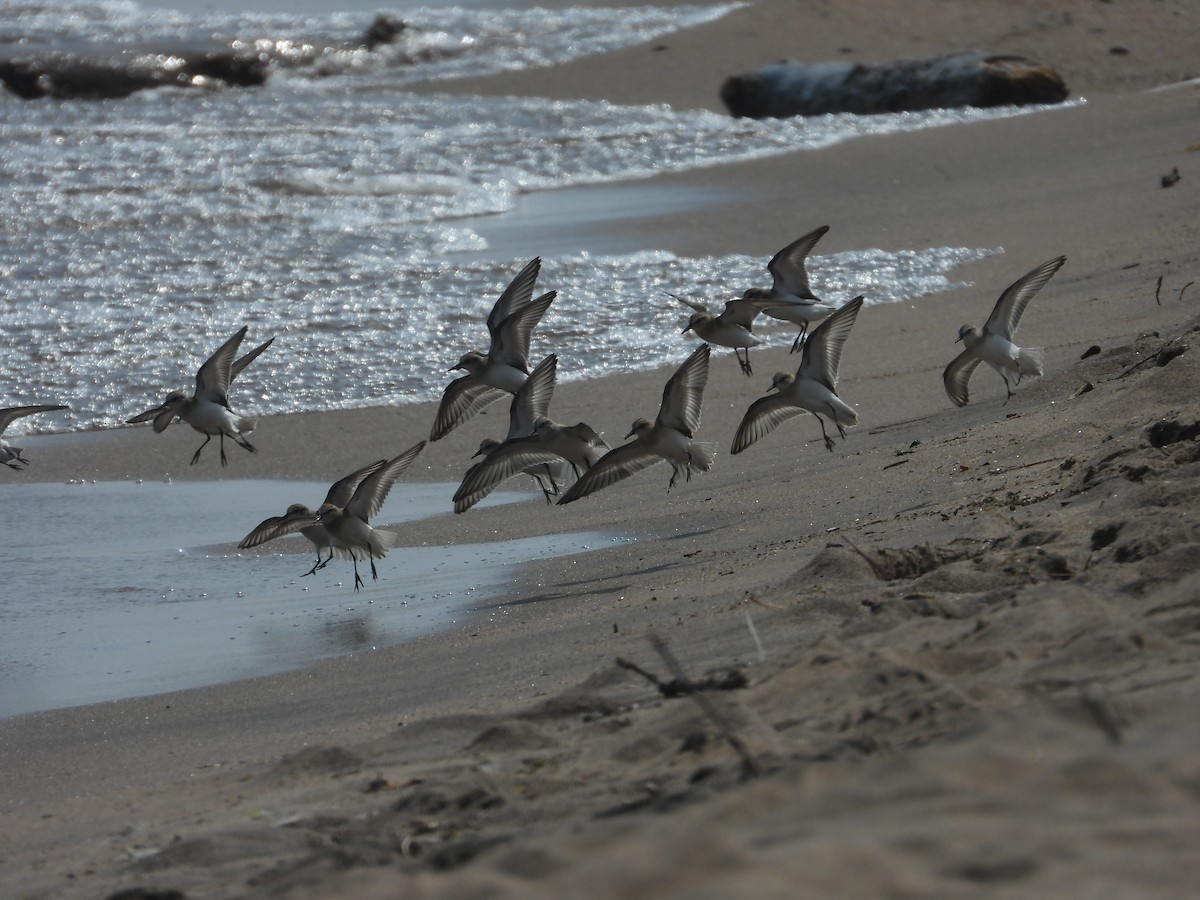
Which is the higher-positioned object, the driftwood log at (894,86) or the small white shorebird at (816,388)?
the driftwood log at (894,86)

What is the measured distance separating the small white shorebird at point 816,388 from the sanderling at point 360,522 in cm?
169

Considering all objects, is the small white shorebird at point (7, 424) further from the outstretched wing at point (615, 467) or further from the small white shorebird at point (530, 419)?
the outstretched wing at point (615, 467)

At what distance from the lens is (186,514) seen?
779 cm

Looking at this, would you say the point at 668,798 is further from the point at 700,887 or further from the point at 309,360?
the point at 309,360

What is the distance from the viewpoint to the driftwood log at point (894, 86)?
741 inches

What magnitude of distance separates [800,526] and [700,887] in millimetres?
3721

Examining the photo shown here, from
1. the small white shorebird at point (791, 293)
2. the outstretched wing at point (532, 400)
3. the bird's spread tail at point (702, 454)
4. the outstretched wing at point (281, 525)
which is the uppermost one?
the small white shorebird at point (791, 293)

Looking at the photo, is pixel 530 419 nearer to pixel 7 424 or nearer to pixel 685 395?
pixel 685 395

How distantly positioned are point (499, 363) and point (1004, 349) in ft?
8.43

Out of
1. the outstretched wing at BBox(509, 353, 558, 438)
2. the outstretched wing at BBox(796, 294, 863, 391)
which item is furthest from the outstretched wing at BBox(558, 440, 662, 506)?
the outstretched wing at BBox(796, 294, 863, 391)

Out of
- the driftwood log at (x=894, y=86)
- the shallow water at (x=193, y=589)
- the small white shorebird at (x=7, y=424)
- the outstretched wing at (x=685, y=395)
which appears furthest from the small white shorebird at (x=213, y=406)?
the driftwood log at (x=894, y=86)

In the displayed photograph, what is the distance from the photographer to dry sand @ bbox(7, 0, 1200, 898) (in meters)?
2.68

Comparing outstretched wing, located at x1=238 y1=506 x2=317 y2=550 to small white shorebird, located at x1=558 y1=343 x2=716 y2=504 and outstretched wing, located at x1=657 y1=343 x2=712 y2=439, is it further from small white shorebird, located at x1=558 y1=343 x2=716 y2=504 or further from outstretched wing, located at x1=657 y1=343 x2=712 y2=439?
outstretched wing, located at x1=657 y1=343 x2=712 y2=439

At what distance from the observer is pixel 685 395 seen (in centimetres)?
702
